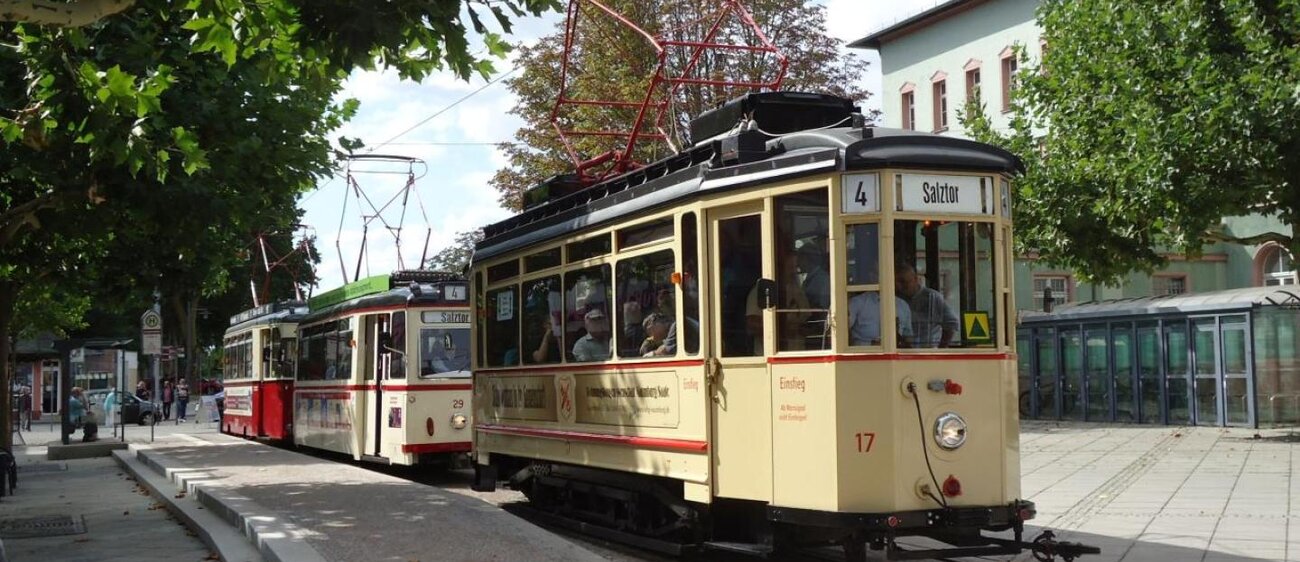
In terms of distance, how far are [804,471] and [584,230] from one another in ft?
11.6

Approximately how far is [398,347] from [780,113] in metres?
9.02

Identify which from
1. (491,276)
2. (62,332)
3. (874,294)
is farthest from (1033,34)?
(62,332)

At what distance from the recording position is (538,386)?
12.4m

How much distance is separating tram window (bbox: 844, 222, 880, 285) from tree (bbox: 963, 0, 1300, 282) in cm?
1454

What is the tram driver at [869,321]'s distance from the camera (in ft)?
28.1

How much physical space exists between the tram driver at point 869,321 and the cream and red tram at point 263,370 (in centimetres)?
1644

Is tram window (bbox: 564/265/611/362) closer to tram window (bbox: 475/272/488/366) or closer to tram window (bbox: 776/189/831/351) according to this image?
tram window (bbox: 776/189/831/351)

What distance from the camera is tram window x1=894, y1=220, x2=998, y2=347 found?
8.67 m

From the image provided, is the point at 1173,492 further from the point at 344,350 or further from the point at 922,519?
the point at 344,350

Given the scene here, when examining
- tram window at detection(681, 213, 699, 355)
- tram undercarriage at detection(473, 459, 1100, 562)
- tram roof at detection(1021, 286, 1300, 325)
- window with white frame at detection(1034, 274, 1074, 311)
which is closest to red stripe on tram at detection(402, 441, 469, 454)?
tram undercarriage at detection(473, 459, 1100, 562)

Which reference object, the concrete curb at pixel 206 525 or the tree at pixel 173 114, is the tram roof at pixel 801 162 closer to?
the tree at pixel 173 114

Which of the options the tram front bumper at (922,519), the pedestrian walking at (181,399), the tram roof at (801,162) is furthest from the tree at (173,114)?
Result: the pedestrian walking at (181,399)

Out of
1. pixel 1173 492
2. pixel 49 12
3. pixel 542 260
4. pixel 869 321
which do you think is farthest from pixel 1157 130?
pixel 49 12

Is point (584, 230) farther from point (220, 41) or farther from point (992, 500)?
point (992, 500)
